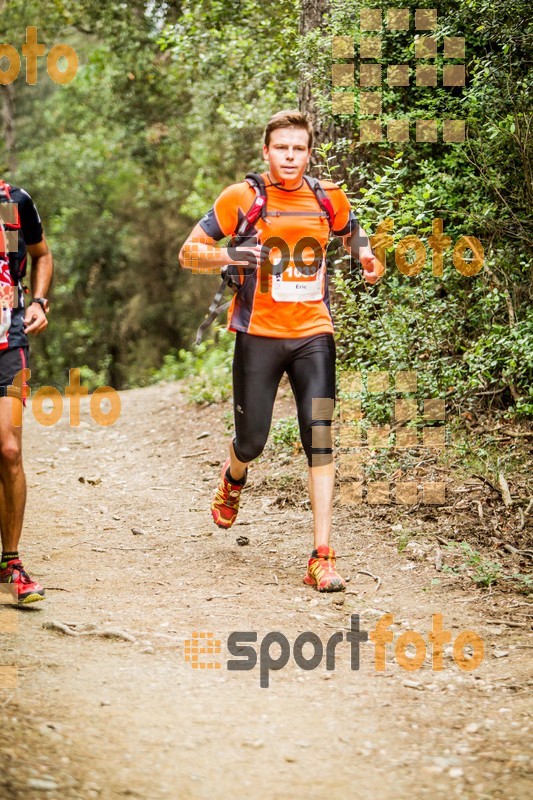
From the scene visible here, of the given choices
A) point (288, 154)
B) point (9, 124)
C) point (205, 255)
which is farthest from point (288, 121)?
point (9, 124)

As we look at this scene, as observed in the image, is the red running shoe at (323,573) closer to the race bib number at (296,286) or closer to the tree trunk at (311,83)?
the race bib number at (296,286)

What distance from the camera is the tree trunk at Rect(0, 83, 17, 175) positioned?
26.4 metres

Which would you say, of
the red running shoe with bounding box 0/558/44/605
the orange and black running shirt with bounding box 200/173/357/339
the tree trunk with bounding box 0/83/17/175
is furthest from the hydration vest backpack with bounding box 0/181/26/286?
the tree trunk with bounding box 0/83/17/175

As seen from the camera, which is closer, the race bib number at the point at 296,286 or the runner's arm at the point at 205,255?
the runner's arm at the point at 205,255

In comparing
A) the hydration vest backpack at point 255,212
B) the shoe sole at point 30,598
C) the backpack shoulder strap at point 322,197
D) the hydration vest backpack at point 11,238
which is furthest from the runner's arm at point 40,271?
the backpack shoulder strap at point 322,197

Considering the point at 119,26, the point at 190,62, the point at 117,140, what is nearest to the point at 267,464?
the point at 190,62

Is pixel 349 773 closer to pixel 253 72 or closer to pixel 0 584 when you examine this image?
pixel 0 584

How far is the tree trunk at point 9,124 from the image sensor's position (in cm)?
2644

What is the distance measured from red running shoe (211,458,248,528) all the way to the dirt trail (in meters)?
0.21

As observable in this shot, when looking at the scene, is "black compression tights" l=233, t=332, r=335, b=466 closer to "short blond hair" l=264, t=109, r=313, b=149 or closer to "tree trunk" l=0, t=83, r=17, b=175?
"short blond hair" l=264, t=109, r=313, b=149

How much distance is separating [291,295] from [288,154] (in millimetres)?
769

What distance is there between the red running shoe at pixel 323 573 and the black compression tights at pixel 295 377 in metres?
0.51

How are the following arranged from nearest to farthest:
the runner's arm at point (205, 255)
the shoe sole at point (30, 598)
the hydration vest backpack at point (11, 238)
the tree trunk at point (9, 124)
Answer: the shoe sole at point (30, 598)
the hydration vest backpack at point (11, 238)
the runner's arm at point (205, 255)
the tree trunk at point (9, 124)

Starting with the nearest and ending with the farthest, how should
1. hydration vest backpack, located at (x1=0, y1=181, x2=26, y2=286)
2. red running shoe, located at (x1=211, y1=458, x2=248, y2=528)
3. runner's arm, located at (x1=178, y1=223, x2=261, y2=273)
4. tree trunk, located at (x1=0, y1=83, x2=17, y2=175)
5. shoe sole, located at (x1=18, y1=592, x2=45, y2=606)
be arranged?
1. shoe sole, located at (x1=18, y1=592, x2=45, y2=606)
2. hydration vest backpack, located at (x1=0, y1=181, x2=26, y2=286)
3. runner's arm, located at (x1=178, y1=223, x2=261, y2=273)
4. red running shoe, located at (x1=211, y1=458, x2=248, y2=528)
5. tree trunk, located at (x1=0, y1=83, x2=17, y2=175)
